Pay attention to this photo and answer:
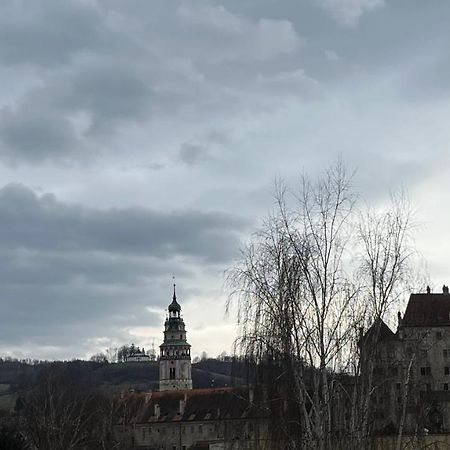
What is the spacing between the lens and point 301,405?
33.2 metres

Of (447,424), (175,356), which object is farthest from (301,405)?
(175,356)

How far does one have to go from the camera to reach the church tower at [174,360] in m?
180

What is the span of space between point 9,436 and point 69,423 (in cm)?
2762

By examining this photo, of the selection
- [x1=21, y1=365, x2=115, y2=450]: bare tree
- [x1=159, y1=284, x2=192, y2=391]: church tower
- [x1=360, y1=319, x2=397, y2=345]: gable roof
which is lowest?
[x1=21, y1=365, x2=115, y2=450]: bare tree

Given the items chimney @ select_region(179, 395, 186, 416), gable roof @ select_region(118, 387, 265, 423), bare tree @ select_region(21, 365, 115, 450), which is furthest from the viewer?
chimney @ select_region(179, 395, 186, 416)

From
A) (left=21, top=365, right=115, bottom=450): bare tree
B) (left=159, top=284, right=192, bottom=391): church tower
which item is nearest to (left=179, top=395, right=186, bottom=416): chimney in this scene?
(left=21, top=365, right=115, bottom=450): bare tree

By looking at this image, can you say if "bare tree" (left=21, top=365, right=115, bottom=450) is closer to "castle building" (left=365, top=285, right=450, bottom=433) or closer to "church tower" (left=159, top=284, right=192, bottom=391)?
"castle building" (left=365, top=285, right=450, bottom=433)

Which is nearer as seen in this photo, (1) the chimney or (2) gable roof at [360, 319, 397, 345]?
(2) gable roof at [360, 319, 397, 345]

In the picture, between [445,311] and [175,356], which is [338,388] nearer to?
[445,311]

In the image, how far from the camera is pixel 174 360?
181250 mm

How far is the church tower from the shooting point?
179500 millimetres

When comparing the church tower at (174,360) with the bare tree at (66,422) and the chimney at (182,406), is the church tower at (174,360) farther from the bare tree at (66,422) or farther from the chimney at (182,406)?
the bare tree at (66,422)

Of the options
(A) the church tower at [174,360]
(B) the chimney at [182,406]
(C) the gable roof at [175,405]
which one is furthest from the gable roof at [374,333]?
(A) the church tower at [174,360]

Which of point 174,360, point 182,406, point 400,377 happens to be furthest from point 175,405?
point 400,377
